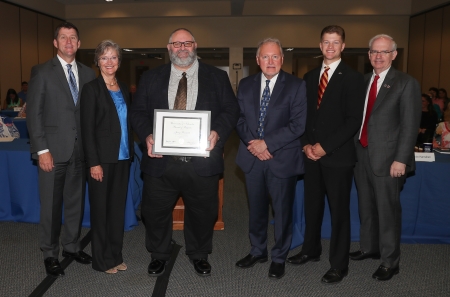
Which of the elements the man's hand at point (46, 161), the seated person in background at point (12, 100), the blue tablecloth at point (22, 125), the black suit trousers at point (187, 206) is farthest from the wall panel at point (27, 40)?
the black suit trousers at point (187, 206)

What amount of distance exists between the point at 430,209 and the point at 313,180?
154 cm

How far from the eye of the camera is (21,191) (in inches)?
173

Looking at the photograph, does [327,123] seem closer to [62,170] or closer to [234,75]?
[62,170]

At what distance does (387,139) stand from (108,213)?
2164mm

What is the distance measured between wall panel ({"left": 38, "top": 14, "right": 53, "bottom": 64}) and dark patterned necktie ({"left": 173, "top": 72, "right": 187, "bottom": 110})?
11738 millimetres

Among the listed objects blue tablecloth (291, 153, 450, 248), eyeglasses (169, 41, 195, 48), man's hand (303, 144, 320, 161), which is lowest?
blue tablecloth (291, 153, 450, 248)

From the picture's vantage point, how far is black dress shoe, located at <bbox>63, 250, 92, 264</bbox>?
3380mm

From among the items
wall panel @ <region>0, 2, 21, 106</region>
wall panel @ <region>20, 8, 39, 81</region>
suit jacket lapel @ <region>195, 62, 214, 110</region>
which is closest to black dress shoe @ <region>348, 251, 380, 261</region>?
suit jacket lapel @ <region>195, 62, 214, 110</region>

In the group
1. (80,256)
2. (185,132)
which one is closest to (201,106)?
(185,132)

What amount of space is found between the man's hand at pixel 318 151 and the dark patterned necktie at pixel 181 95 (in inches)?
38.9

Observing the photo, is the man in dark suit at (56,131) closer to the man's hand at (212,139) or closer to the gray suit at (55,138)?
the gray suit at (55,138)

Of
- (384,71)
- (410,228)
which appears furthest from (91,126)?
(410,228)

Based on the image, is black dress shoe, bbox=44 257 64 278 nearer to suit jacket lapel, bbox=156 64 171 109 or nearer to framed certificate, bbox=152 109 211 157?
framed certificate, bbox=152 109 211 157

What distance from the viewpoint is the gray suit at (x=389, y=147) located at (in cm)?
297
